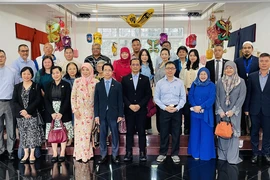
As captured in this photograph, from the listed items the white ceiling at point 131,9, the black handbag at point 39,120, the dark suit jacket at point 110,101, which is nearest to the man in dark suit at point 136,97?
the dark suit jacket at point 110,101

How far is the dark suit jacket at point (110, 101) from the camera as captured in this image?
3365mm

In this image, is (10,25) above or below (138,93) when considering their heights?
above

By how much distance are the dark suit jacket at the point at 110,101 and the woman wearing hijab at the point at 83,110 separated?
14 cm

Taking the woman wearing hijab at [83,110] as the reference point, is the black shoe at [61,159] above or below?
below

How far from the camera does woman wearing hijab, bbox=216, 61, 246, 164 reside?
335cm

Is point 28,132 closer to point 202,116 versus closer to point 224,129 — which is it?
point 202,116

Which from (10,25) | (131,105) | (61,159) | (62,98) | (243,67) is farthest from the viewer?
(10,25)

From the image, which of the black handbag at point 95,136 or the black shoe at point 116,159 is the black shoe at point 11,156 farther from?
the black shoe at point 116,159

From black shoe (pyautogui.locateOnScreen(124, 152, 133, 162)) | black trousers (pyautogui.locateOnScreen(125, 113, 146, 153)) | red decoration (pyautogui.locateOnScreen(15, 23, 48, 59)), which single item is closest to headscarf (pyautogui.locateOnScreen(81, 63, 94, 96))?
black trousers (pyautogui.locateOnScreen(125, 113, 146, 153))

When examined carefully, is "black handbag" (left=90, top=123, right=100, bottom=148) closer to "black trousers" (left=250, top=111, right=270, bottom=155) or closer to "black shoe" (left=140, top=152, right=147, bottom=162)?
"black shoe" (left=140, top=152, right=147, bottom=162)

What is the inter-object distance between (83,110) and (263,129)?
2.57 meters

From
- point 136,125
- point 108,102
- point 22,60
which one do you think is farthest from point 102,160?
point 22,60

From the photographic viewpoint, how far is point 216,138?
388 centimetres

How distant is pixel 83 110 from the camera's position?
347cm
